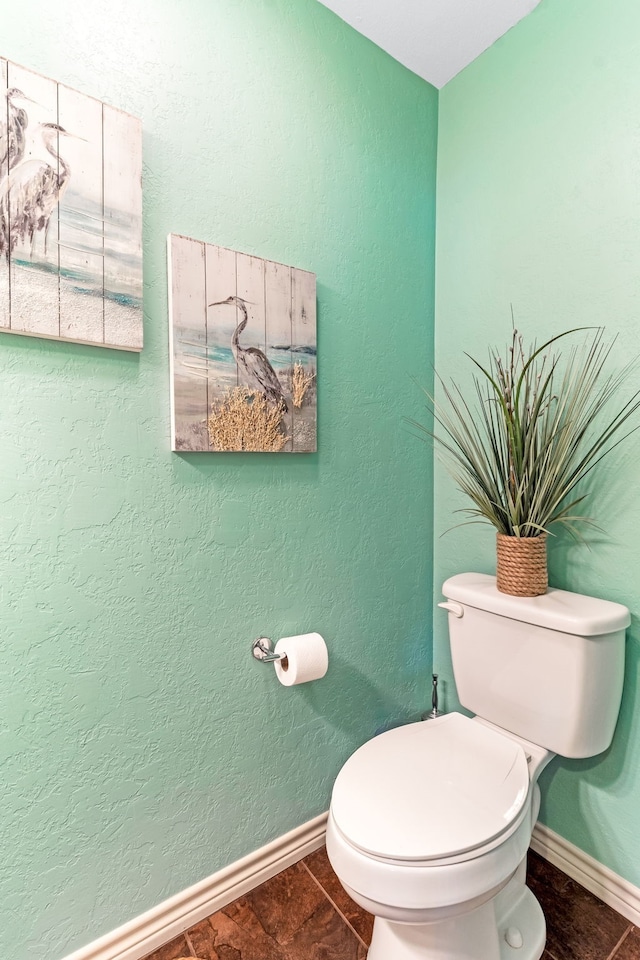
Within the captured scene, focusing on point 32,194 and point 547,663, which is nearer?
point 32,194

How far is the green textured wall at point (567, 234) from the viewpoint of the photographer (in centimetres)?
112

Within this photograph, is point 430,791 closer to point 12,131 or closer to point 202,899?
point 202,899

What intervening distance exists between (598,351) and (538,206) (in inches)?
17.6

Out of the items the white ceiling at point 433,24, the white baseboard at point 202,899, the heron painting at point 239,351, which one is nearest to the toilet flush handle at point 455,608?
the heron painting at point 239,351

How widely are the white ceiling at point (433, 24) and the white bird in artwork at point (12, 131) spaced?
90cm

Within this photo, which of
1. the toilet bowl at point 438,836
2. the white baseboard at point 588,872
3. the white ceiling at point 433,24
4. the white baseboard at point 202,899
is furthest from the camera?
the white ceiling at point 433,24

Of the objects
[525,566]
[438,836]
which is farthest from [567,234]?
[438,836]

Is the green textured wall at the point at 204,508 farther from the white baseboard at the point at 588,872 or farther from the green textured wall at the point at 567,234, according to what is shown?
the white baseboard at the point at 588,872

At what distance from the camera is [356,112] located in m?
1.33

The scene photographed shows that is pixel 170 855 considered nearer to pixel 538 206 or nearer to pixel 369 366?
pixel 369 366

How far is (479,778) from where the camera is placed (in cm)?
99

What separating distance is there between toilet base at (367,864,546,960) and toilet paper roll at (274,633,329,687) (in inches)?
19.0

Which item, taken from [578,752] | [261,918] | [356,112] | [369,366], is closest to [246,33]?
[356,112]

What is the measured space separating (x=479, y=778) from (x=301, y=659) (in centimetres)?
45
